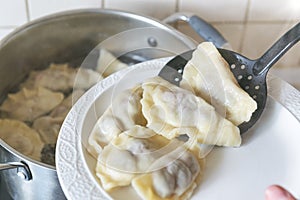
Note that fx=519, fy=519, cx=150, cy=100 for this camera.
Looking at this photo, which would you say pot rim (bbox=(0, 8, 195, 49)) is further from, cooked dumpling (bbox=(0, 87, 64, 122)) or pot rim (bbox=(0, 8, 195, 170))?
cooked dumpling (bbox=(0, 87, 64, 122))

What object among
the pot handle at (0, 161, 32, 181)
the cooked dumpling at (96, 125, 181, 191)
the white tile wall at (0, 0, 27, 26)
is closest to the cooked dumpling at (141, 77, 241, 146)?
the cooked dumpling at (96, 125, 181, 191)

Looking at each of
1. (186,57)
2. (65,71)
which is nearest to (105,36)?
(65,71)

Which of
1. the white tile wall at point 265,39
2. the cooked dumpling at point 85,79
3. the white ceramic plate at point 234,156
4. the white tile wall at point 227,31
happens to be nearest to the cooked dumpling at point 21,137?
the cooked dumpling at point 85,79

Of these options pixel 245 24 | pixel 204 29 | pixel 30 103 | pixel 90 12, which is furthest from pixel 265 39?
pixel 30 103

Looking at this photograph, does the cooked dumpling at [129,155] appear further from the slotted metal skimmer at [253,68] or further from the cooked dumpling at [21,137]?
the cooked dumpling at [21,137]

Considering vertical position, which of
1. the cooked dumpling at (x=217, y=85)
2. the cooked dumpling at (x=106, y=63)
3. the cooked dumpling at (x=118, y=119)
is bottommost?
the cooked dumpling at (x=106, y=63)

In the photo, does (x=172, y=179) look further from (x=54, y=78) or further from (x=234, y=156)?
(x=54, y=78)

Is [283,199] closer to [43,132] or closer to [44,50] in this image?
[43,132]
